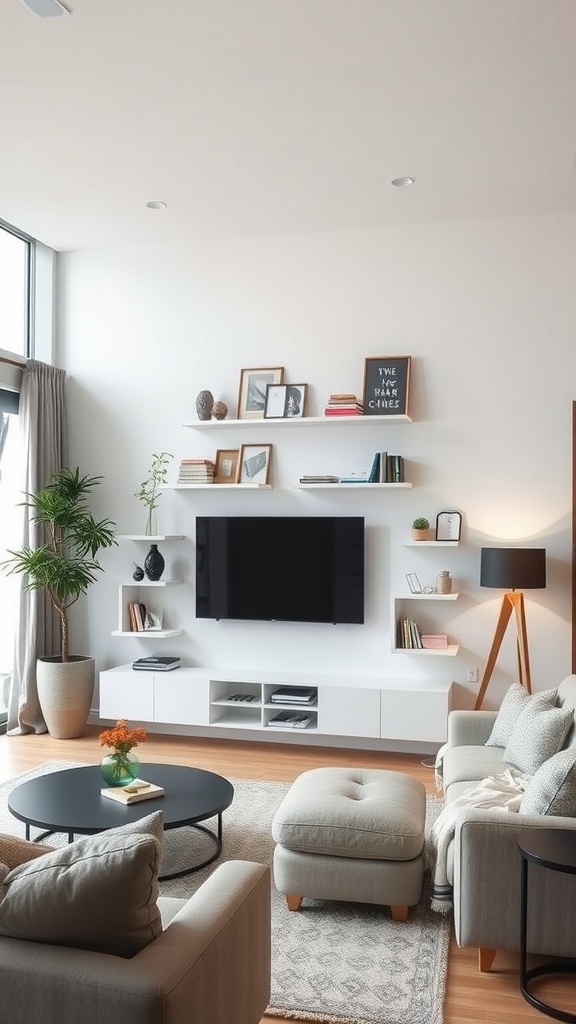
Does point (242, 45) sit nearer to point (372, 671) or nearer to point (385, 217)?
point (385, 217)

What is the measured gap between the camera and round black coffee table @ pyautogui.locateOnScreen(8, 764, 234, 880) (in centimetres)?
332

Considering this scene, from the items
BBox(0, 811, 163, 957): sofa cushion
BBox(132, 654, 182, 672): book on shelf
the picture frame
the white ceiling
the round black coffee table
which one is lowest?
the round black coffee table

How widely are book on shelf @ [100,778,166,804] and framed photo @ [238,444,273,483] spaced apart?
8.50 feet

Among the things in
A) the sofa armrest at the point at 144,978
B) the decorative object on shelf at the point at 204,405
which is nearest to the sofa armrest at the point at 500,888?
the sofa armrest at the point at 144,978

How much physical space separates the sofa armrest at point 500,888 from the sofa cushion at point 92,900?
1.28m

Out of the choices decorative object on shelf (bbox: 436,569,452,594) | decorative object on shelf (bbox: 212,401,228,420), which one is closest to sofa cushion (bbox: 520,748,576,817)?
decorative object on shelf (bbox: 436,569,452,594)

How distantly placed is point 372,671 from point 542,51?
364 centimetres

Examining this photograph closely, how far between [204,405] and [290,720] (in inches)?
84.5

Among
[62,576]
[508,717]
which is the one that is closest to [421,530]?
[508,717]

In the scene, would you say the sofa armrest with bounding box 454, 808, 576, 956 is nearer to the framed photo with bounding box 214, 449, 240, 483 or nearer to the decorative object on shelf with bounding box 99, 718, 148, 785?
the decorative object on shelf with bounding box 99, 718, 148, 785

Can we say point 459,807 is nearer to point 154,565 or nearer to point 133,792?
point 133,792

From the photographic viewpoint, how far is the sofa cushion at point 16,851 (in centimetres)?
196

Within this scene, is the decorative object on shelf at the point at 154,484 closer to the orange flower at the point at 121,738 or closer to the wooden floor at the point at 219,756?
the wooden floor at the point at 219,756

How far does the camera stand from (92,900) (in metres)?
1.73
